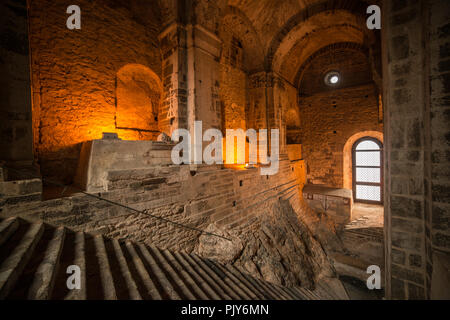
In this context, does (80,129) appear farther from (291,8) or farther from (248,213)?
(291,8)

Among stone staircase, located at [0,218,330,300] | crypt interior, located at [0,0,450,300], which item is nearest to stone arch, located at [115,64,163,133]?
crypt interior, located at [0,0,450,300]

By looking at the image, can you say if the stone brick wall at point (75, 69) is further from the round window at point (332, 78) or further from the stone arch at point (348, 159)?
the stone arch at point (348, 159)

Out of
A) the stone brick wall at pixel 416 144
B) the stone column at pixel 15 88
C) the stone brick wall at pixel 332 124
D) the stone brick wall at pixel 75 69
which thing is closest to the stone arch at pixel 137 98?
the stone brick wall at pixel 75 69

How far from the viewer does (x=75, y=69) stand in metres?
4.72

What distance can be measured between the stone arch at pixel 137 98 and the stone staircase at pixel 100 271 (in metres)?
3.97

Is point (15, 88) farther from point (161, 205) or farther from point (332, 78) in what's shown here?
point (332, 78)

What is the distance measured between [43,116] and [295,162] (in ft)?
31.3

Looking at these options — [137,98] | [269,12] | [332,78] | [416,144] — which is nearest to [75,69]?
[137,98]

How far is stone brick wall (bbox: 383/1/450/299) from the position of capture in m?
2.00

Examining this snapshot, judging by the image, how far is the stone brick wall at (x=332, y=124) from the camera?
30.0 ft

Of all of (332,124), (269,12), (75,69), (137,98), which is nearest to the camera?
(75,69)

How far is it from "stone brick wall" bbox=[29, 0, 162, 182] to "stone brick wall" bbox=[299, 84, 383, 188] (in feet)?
30.3

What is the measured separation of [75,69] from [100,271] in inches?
201

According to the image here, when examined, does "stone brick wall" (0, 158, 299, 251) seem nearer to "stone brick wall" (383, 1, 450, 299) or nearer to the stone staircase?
the stone staircase
